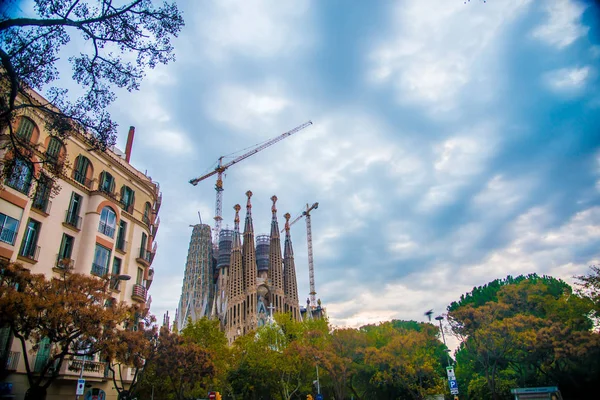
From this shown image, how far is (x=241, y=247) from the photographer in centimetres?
10956

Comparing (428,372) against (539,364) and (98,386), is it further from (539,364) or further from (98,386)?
(98,386)

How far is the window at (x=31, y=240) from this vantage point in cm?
1964

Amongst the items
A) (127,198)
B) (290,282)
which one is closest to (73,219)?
(127,198)

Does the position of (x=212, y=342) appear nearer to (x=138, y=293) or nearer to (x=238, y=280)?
(x=138, y=293)

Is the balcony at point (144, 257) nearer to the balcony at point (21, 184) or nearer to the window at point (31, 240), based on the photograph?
the window at point (31, 240)

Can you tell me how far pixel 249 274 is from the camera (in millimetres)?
101938

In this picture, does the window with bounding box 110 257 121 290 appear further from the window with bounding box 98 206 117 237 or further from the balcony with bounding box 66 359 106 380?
the balcony with bounding box 66 359 106 380

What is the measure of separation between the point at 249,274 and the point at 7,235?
85.3 m

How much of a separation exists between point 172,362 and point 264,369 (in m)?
15.0

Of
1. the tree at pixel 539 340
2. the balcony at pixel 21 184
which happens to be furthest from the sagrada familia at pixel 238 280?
the balcony at pixel 21 184

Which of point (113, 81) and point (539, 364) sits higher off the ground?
point (113, 81)

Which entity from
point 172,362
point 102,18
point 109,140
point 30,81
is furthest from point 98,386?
point 102,18

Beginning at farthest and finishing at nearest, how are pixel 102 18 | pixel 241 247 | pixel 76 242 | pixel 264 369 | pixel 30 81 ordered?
1. pixel 241 247
2. pixel 264 369
3. pixel 76 242
4. pixel 30 81
5. pixel 102 18

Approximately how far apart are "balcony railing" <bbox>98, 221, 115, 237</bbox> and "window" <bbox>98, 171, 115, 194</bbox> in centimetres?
204
